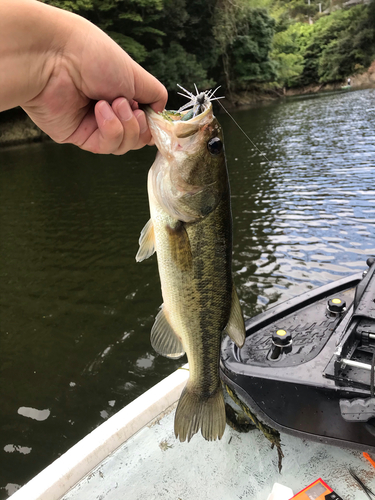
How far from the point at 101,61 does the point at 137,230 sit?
8455 millimetres

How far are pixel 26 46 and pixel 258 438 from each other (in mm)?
2830

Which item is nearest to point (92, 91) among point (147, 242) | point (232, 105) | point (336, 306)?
point (147, 242)

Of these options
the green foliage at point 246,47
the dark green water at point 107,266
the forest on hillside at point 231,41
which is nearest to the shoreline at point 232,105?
the forest on hillside at point 231,41

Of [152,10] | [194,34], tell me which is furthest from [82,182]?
[194,34]

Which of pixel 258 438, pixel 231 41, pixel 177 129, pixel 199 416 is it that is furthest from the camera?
pixel 231 41

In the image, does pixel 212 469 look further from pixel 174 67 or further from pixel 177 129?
pixel 174 67

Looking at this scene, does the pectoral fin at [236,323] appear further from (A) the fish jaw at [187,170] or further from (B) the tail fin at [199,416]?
(A) the fish jaw at [187,170]

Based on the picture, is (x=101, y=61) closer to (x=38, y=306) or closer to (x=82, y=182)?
(x=38, y=306)

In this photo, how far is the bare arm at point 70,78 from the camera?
57.0 inches

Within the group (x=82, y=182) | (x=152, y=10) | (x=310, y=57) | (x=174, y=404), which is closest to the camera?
(x=174, y=404)

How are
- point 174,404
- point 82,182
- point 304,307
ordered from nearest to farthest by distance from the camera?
point 174,404, point 304,307, point 82,182

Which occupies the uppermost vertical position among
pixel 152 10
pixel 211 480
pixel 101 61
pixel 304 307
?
pixel 152 10

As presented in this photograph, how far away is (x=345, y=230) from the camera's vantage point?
867 cm

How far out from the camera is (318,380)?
7.63 feet
